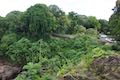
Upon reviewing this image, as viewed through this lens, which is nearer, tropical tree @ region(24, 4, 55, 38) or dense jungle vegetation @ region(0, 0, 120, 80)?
dense jungle vegetation @ region(0, 0, 120, 80)

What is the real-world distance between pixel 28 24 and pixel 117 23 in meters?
6.23

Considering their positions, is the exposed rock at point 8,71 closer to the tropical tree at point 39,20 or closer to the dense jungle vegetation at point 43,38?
the dense jungle vegetation at point 43,38

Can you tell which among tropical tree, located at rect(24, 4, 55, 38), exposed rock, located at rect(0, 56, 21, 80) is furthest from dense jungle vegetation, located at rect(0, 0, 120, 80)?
exposed rock, located at rect(0, 56, 21, 80)

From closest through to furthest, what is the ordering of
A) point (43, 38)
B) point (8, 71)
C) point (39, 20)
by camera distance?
point (8, 71) < point (39, 20) < point (43, 38)

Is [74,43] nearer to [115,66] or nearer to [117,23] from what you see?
[117,23]

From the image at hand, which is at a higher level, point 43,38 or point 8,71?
point 43,38

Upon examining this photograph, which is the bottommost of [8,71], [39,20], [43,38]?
[8,71]

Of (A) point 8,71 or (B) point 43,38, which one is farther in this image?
(B) point 43,38

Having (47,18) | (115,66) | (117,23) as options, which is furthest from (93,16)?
(115,66)

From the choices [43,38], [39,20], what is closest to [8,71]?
[43,38]

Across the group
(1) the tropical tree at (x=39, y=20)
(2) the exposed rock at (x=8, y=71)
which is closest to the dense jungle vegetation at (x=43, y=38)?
(1) the tropical tree at (x=39, y=20)

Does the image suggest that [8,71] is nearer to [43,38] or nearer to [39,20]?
[43,38]

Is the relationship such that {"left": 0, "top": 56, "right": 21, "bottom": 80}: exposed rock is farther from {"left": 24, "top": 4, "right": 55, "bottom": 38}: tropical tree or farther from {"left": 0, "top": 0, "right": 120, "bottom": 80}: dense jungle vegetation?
{"left": 24, "top": 4, "right": 55, "bottom": 38}: tropical tree

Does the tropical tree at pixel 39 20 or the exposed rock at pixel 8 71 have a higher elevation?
the tropical tree at pixel 39 20
